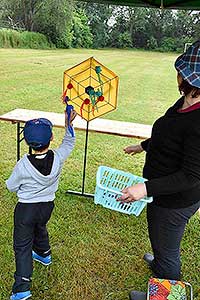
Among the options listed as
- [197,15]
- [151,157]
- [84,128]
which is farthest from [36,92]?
[197,15]

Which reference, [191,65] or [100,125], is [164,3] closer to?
[100,125]

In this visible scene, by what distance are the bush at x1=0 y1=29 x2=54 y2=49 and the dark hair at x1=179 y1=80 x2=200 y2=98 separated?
2358 centimetres

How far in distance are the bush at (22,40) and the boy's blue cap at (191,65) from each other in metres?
23.5

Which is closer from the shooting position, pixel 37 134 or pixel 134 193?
pixel 134 193

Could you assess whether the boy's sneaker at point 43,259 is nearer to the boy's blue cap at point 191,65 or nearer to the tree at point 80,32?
the boy's blue cap at point 191,65

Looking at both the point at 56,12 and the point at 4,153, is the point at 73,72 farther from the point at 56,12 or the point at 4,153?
the point at 56,12

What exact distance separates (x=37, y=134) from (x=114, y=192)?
19.2 inches

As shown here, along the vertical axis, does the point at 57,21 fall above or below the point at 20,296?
above

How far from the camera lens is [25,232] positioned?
76.0 inches

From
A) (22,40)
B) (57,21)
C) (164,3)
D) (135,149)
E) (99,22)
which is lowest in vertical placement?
(22,40)

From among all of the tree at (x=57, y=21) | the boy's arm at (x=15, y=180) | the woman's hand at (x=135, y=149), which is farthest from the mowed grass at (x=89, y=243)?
the tree at (x=57, y=21)

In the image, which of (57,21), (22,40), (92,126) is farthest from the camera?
(57,21)

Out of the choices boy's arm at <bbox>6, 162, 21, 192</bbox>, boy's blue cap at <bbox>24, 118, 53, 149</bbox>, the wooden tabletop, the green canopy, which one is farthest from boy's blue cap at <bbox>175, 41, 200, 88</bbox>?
the green canopy

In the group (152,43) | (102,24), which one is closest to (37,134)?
(152,43)
